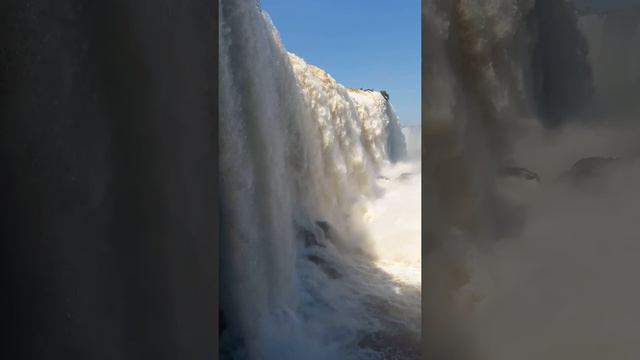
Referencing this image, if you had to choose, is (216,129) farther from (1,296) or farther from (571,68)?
(571,68)

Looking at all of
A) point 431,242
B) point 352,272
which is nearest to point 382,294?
point 352,272

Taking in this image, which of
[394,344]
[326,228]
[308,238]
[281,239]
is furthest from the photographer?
[326,228]

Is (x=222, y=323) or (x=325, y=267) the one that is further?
(x=325, y=267)

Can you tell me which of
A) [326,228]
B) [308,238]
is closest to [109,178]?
[308,238]

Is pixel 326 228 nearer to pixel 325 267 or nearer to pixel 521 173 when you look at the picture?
pixel 325 267

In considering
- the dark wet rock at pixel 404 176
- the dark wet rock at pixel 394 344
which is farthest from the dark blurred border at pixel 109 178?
the dark wet rock at pixel 404 176

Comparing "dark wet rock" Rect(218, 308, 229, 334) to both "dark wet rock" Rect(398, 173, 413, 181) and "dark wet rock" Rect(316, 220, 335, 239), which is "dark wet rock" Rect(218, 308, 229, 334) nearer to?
"dark wet rock" Rect(316, 220, 335, 239)

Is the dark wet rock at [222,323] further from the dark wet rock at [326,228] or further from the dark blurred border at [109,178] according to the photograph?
the dark wet rock at [326,228]
